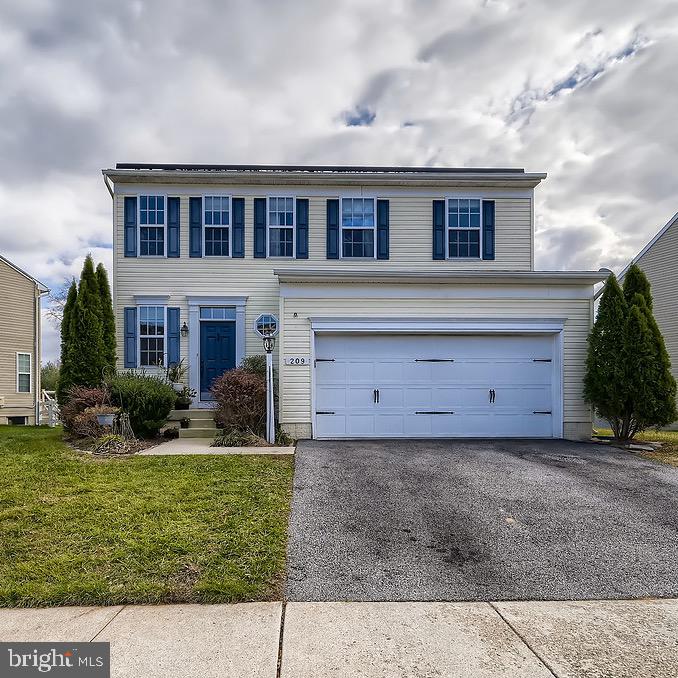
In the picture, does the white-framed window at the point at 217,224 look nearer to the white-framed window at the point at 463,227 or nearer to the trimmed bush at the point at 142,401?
the trimmed bush at the point at 142,401

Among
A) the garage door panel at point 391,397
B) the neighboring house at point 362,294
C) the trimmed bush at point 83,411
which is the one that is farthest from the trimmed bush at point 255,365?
the trimmed bush at point 83,411

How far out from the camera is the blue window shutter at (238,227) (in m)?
11.9

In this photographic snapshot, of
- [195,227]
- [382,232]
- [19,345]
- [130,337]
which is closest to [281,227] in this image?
[195,227]

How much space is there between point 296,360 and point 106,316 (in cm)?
490

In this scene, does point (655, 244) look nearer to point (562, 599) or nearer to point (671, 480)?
point (671, 480)

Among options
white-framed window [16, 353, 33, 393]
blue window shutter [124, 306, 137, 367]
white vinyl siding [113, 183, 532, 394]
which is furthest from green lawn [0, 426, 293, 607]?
white-framed window [16, 353, 33, 393]

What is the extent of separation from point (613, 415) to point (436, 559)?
6.98 metres

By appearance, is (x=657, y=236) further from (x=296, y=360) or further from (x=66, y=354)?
(x=66, y=354)

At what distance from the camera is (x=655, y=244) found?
658 inches

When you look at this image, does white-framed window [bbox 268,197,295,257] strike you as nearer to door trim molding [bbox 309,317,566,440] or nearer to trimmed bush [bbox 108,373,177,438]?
door trim molding [bbox 309,317,566,440]

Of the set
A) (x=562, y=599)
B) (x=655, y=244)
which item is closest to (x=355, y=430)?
(x=562, y=599)

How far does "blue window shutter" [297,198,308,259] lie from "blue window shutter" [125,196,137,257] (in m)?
4.24

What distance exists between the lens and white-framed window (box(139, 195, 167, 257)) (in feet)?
38.9

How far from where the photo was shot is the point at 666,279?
53.5ft
